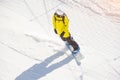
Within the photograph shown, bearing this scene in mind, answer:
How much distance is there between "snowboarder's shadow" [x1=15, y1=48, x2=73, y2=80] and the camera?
9.52 m

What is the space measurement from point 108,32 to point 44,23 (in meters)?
2.35

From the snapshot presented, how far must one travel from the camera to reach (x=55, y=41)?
10.8m

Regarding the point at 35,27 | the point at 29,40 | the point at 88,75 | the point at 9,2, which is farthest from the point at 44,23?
the point at 88,75

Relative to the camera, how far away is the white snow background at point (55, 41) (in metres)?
9.62

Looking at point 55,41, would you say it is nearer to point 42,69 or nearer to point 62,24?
point 42,69

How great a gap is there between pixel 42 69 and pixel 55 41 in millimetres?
1386

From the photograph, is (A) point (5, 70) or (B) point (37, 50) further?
(B) point (37, 50)

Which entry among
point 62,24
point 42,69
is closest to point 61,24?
point 62,24

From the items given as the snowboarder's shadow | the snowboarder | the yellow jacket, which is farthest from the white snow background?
the yellow jacket

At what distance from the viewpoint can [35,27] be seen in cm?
1155

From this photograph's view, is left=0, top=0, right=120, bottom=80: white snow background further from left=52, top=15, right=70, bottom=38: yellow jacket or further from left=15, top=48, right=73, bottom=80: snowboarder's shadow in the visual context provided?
left=52, top=15, right=70, bottom=38: yellow jacket

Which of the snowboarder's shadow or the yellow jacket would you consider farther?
the snowboarder's shadow

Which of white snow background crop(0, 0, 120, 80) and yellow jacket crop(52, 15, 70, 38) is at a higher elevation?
yellow jacket crop(52, 15, 70, 38)

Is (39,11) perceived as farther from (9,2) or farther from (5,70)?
(5,70)
